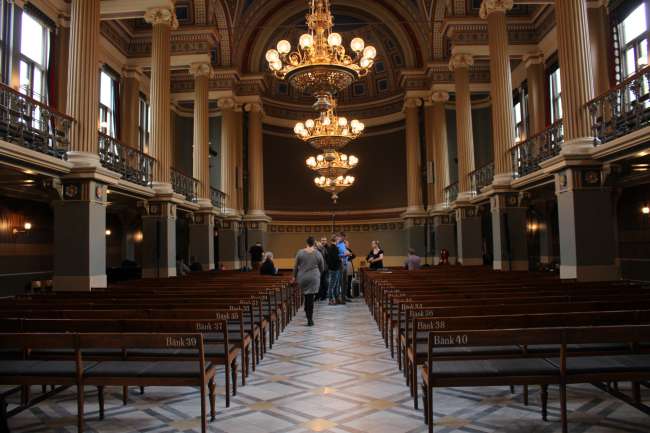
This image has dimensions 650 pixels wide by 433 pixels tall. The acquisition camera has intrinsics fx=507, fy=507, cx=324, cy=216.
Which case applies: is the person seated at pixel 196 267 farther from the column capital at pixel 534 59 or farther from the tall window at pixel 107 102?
the column capital at pixel 534 59

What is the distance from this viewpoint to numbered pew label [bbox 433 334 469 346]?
3301 millimetres

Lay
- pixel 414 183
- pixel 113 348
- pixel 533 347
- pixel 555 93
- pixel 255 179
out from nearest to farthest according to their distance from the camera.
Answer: pixel 113 348 → pixel 533 347 → pixel 555 93 → pixel 414 183 → pixel 255 179

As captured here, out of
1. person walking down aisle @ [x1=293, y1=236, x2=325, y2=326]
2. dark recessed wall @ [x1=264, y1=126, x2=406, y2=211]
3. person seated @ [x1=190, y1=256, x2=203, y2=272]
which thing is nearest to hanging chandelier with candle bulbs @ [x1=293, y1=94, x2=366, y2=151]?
person seated @ [x1=190, y1=256, x2=203, y2=272]

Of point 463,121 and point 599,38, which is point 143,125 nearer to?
point 463,121

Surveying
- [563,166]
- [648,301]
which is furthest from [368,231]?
[648,301]

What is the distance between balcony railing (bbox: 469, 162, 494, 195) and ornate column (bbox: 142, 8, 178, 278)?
8.81 metres

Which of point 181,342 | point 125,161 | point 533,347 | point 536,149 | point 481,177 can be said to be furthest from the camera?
point 481,177

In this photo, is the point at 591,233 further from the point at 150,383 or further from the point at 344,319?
the point at 150,383

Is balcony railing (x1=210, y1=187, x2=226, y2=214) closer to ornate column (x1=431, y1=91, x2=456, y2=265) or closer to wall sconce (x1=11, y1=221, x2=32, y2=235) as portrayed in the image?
wall sconce (x1=11, y1=221, x2=32, y2=235)

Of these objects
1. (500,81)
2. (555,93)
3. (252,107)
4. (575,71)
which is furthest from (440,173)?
→ (575,71)

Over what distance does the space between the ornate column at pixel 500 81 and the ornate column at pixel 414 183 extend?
29.9ft

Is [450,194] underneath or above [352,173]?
underneath

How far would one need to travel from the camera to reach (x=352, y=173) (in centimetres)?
2602

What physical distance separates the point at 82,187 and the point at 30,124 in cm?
127
